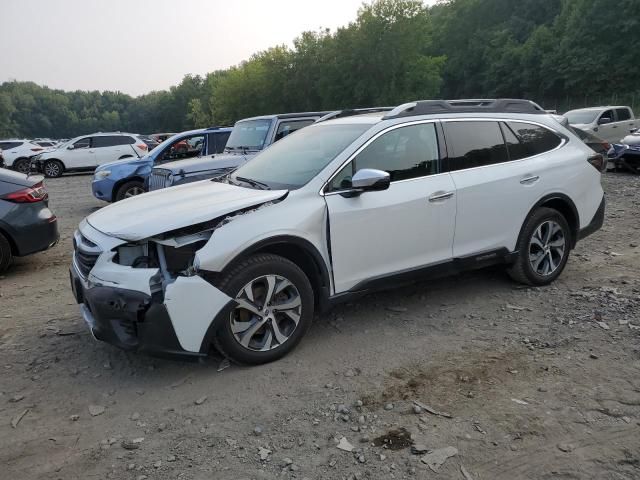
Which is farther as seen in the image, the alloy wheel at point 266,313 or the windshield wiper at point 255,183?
the windshield wiper at point 255,183

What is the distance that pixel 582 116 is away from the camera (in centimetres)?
1848

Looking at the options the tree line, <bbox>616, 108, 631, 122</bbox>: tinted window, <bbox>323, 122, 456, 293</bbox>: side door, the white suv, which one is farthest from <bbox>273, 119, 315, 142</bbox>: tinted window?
the tree line

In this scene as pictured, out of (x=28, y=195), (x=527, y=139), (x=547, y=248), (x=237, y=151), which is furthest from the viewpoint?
(x=237, y=151)

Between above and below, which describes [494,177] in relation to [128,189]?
above

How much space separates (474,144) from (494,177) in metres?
0.35

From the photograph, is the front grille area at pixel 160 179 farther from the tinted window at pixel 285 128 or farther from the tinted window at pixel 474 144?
the tinted window at pixel 474 144

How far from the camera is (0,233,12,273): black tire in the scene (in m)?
6.18

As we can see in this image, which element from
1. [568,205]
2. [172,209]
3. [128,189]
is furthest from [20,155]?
[568,205]

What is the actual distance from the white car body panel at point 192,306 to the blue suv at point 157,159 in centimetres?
780

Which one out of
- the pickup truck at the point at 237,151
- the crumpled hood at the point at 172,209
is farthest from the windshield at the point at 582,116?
the crumpled hood at the point at 172,209

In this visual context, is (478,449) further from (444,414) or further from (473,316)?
(473,316)

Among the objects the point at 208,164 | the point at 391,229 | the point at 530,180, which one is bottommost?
the point at 391,229

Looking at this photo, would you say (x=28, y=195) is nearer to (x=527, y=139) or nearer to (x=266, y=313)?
(x=266, y=313)

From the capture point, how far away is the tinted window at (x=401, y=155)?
4.09 meters
